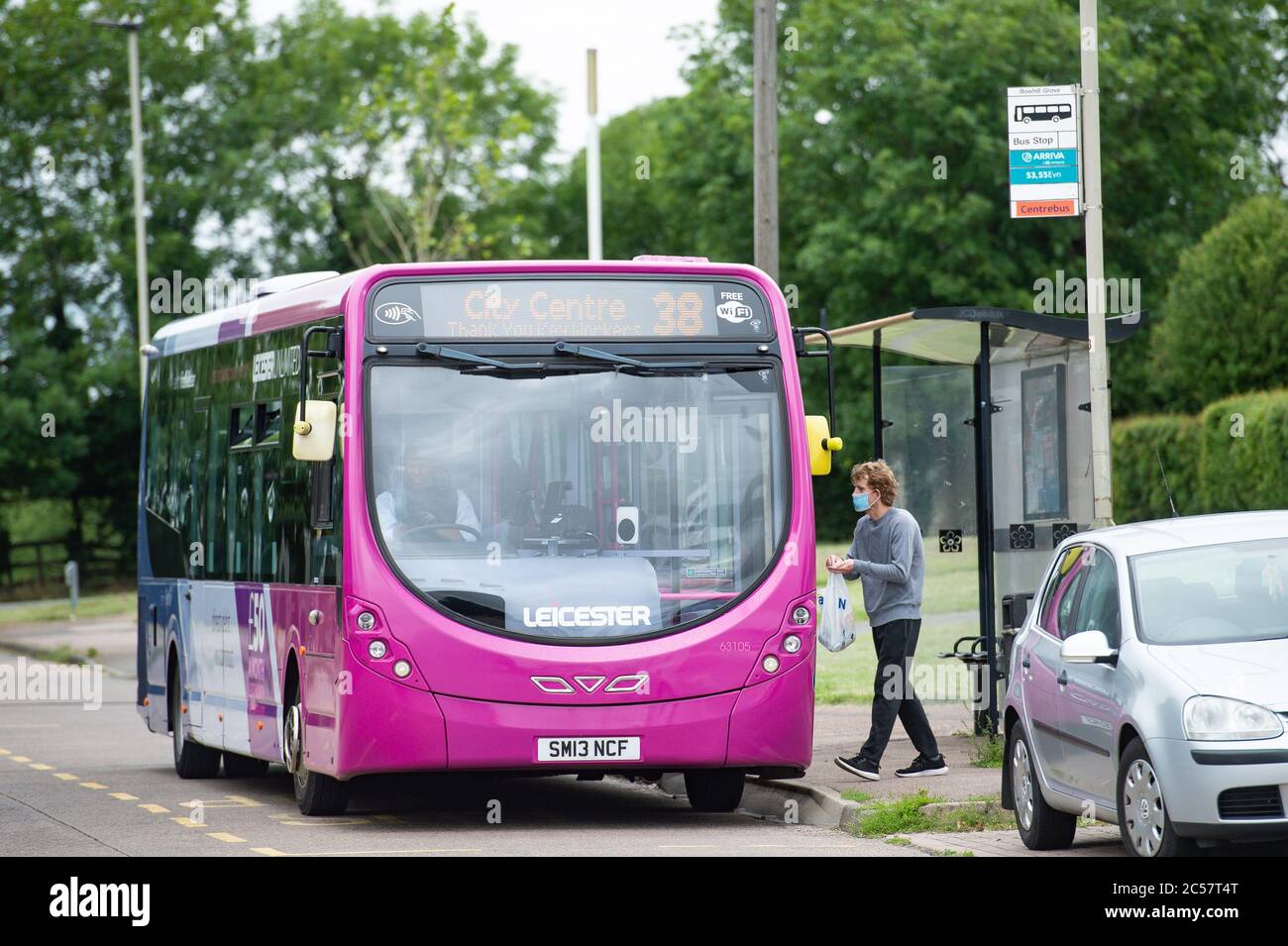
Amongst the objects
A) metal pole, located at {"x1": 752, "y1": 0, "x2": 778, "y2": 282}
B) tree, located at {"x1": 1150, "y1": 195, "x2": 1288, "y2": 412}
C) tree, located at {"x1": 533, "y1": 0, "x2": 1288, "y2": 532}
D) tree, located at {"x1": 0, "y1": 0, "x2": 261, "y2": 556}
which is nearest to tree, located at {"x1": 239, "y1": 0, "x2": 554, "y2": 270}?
tree, located at {"x1": 0, "y1": 0, "x2": 261, "y2": 556}

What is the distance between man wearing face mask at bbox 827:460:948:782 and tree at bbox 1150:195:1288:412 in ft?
80.3

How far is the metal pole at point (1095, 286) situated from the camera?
47.2 feet

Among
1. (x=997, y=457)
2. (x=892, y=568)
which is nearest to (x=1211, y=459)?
(x=997, y=457)

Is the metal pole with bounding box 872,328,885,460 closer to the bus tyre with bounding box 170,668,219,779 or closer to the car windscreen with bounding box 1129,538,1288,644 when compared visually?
the bus tyre with bounding box 170,668,219,779

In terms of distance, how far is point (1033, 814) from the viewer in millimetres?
11188

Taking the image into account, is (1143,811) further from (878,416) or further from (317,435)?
(878,416)

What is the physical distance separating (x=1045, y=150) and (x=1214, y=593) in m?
5.19

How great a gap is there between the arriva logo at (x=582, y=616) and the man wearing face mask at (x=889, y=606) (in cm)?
203

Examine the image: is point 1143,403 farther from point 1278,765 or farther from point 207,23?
point 1278,765

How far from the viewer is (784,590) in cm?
1297

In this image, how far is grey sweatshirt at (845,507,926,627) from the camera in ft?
47.4

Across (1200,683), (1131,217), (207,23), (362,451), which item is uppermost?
(207,23)
